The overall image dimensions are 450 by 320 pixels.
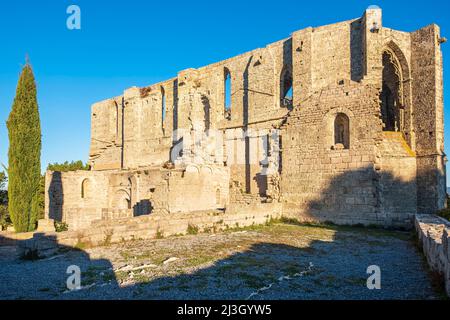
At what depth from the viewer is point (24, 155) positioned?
17.2 metres

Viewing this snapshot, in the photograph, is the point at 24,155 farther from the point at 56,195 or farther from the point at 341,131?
the point at 341,131

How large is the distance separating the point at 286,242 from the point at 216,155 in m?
13.2

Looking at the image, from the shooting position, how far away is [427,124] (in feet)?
50.5

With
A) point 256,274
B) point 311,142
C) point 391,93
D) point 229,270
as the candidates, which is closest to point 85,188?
point 311,142

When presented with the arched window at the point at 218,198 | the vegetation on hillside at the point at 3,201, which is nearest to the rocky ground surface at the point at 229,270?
the arched window at the point at 218,198

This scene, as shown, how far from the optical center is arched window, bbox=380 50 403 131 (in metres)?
16.4

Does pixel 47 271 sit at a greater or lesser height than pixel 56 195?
lesser

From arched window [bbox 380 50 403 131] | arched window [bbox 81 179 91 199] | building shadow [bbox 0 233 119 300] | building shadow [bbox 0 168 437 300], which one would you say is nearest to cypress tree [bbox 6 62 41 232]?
arched window [bbox 81 179 91 199]

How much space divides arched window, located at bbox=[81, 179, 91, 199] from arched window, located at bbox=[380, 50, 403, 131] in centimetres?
1798

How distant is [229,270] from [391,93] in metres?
16.3

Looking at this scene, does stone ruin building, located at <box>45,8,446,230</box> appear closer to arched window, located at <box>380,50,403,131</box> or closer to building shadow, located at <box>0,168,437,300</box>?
arched window, located at <box>380,50,403,131</box>

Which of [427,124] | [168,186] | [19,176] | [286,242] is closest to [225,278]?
[286,242]

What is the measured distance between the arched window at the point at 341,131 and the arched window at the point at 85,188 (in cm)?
1588
